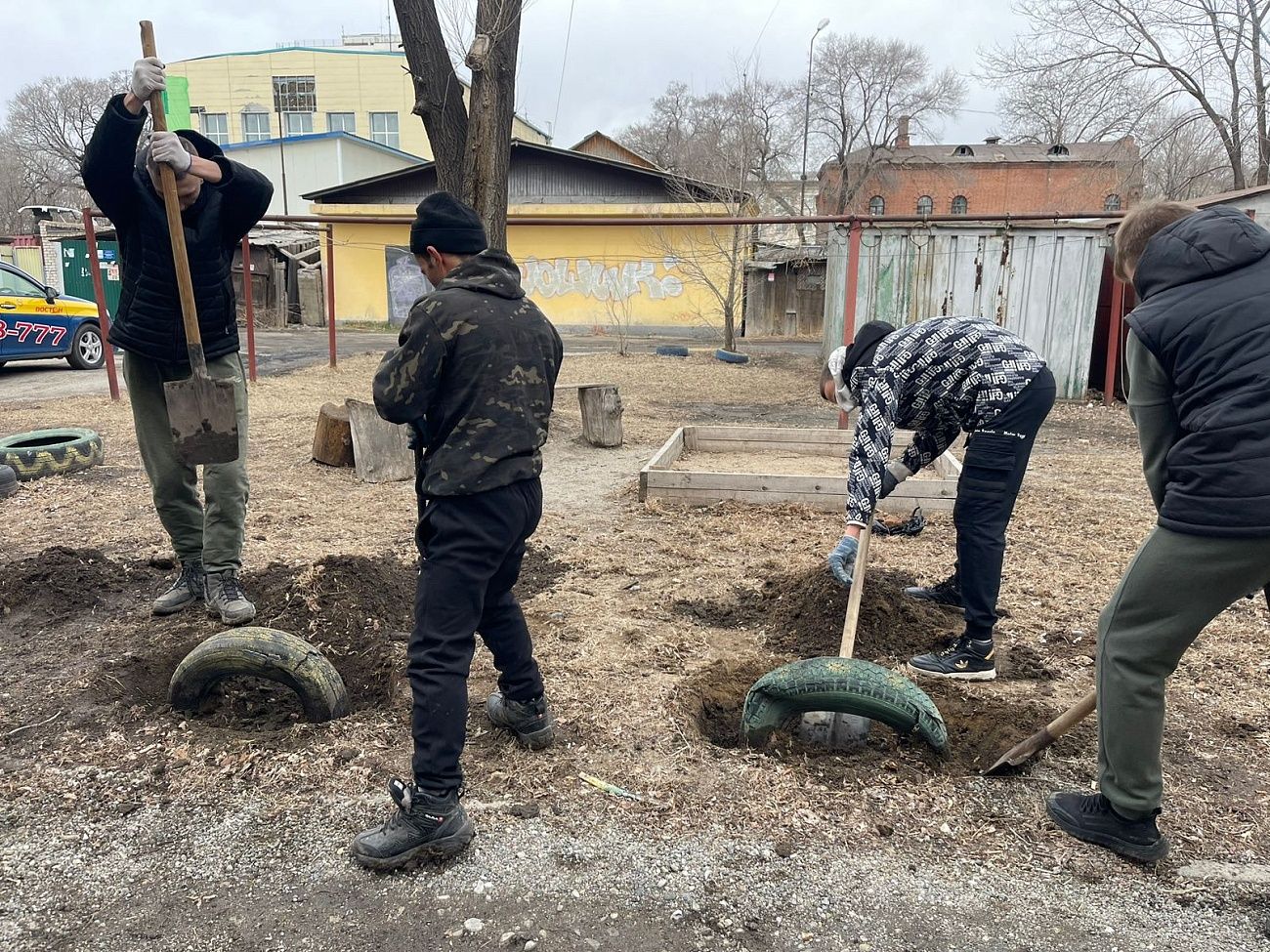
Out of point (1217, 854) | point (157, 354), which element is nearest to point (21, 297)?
point (157, 354)

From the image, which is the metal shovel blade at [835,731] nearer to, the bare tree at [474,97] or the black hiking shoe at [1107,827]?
the black hiking shoe at [1107,827]

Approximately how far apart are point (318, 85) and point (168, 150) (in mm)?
58468

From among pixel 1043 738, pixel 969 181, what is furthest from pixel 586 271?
pixel 969 181

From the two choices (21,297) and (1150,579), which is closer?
(1150,579)

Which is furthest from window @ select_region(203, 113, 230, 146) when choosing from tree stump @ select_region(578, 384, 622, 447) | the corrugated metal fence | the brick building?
tree stump @ select_region(578, 384, 622, 447)

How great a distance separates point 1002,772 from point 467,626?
70.9 inches

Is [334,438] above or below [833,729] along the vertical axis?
above

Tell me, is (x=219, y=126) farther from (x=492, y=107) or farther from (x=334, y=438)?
(x=492, y=107)

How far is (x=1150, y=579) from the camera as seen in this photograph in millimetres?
2264

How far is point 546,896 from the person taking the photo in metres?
2.33

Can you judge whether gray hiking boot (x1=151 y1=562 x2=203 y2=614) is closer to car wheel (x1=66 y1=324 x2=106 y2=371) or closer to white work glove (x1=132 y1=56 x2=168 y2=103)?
white work glove (x1=132 y1=56 x2=168 y2=103)

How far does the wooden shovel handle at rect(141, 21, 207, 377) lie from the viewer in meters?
3.45

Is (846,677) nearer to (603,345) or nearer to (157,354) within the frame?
(157,354)

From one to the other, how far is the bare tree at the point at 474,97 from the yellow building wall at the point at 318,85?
49.8 meters
